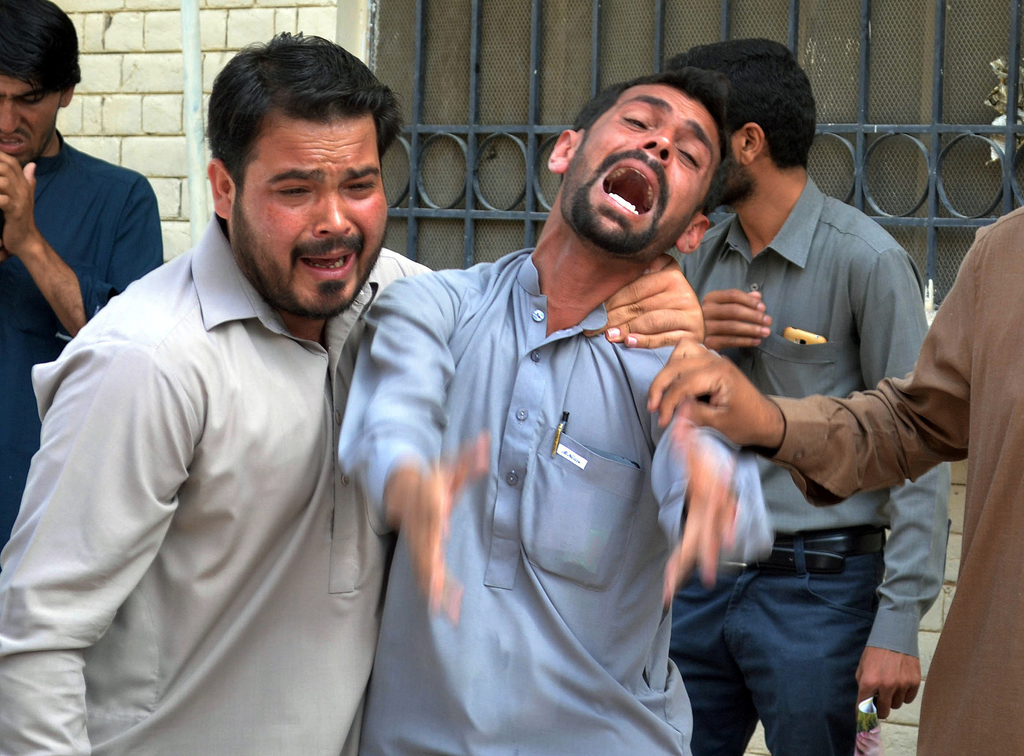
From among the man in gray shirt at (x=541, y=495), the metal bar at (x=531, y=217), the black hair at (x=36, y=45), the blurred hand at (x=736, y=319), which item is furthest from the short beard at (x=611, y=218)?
Answer: the metal bar at (x=531, y=217)

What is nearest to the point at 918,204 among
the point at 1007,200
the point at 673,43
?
the point at 1007,200

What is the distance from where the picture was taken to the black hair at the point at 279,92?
1.98 m

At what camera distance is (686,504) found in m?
1.66

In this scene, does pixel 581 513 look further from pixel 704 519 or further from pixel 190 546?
pixel 190 546

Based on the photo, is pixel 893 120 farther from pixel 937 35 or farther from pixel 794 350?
pixel 794 350

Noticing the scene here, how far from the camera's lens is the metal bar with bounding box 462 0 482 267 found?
4.43m

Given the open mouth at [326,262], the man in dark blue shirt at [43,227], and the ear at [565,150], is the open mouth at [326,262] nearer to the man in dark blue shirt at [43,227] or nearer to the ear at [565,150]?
the ear at [565,150]

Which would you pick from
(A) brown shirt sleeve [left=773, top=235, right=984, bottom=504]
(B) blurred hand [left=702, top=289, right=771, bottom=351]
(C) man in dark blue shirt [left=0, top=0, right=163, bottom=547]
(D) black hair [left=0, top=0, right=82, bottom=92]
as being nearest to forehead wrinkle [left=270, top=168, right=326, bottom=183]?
(A) brown shirt sleeve [left=773, top=235, right=984, bottom=504]

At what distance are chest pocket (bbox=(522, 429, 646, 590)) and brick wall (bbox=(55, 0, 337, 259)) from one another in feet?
10.6

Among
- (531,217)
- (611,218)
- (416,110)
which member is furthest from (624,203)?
(416,110)

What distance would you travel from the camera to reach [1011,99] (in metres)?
3.75

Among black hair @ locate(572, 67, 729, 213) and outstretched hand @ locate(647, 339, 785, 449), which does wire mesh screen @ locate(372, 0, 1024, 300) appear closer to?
black hair @ locate(572, 67, 729, 213)

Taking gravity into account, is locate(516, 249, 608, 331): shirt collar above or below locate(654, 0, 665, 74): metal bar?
below

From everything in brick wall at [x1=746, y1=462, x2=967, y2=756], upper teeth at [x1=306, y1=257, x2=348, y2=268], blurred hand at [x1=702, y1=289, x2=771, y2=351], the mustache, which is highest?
the mustache
